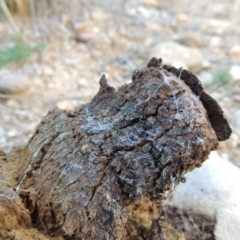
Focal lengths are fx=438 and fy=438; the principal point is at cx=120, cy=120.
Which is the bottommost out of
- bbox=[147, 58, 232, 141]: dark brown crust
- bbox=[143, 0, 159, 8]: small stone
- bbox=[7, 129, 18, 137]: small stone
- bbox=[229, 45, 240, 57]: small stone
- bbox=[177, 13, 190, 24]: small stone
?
bbox=[147, 58, 232, 141]: dark brown crust

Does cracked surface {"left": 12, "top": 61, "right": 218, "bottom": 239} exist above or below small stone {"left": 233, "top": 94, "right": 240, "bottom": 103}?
below

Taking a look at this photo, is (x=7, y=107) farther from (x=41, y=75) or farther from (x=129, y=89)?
(x=129, y=89)

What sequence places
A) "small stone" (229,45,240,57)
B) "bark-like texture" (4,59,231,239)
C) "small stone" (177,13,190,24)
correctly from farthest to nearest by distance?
"small stone" (177,13,190,24) → "small stone" (229,45,240,57) → "bark-like texture" (4,59,231,239)

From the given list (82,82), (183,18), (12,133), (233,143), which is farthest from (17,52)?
(183,18)

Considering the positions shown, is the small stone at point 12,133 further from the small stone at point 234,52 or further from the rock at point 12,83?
the small stone at point 234,52

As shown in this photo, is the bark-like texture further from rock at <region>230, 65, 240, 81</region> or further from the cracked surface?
rock at <region>230, 65, 240, 81</region>

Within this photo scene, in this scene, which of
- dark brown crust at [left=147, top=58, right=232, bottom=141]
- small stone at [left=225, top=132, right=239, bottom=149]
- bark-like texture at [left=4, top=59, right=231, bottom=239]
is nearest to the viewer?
bark-like texture at [left=4, top=59, right=231, bottom=239]

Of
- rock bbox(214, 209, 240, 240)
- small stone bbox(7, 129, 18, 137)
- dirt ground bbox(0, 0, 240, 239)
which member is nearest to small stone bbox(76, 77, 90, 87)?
dirt ground bbox(0, 0, 240, 239)
